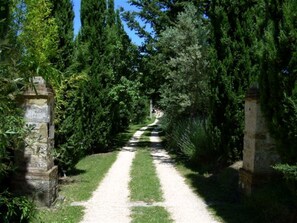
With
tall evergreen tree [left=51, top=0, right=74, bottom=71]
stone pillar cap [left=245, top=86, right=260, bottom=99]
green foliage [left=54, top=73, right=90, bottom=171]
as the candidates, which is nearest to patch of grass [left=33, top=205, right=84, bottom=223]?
green foliage [left=54, top=73, right=90, bottom=171]

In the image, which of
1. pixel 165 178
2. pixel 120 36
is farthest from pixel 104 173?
pixel 120 36

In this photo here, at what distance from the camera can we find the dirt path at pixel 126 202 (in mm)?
7176

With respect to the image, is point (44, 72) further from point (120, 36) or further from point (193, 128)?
point (120, 36)

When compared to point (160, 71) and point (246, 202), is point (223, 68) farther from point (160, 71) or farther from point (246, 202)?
point (160, 71)

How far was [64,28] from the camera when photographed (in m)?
11.1

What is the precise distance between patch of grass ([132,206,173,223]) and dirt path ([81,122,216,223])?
0.37 feet

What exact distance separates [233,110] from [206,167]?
2.16 metres

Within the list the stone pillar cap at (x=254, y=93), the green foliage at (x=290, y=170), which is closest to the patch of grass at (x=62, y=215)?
the green foliage at (x=290, y=170)

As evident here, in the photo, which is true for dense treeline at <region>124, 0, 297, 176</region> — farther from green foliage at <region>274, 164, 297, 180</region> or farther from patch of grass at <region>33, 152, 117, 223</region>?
patch of grass at <region>33, 152, 117, 223</region>

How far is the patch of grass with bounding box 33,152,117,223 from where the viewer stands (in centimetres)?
712

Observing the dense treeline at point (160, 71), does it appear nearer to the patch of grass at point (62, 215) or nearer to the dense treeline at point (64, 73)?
the dense treeline at point (64, 73)

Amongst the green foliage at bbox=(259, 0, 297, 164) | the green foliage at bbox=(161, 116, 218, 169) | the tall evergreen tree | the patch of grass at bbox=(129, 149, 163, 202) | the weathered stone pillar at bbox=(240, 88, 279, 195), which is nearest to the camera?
the green foliage at bbox=(259, 0, 297, 164)

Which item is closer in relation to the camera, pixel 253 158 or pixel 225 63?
pixel 253 158

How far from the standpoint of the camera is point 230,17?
1200 centimetres
